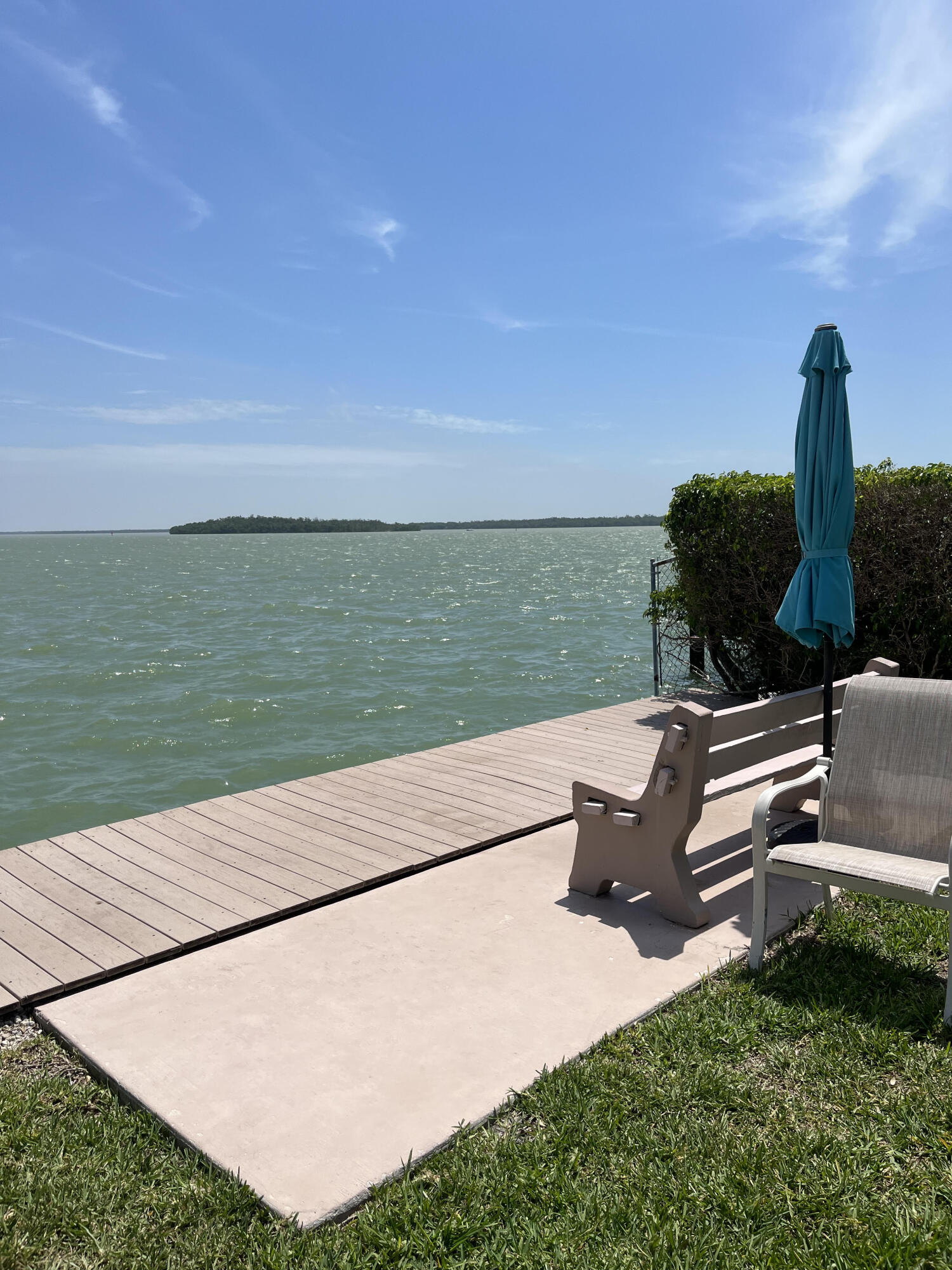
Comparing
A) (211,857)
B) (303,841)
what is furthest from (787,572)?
(211,857)

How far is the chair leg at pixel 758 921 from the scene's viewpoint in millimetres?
3785

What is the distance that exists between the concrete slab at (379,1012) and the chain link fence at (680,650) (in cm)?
632

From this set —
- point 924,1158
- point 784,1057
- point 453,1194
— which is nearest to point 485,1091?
point 453,1194

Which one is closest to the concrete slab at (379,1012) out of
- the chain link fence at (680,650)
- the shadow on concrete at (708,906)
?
the shadow on concrete at (708,906)

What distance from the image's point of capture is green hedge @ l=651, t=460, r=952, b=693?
8.41 m

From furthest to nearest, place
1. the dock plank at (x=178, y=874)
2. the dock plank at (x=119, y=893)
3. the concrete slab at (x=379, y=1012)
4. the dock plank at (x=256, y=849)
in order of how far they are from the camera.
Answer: the dock plank at (x=256, y=849), the dock plank at (x=178, y=874), the dock plank at (x=119, y=893), the concrete slab at (x=379, y=1012)

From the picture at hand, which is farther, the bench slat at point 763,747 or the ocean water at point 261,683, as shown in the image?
the ocean water at point 261,683

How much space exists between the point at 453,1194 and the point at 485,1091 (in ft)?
1.61

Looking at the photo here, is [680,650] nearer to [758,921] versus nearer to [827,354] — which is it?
[827,354]

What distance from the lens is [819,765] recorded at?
431 cm

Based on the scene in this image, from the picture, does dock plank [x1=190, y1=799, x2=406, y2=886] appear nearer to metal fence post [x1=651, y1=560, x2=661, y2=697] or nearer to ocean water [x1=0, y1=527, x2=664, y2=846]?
ocean water [x1=0, y1=527, x2=664, y2=846]

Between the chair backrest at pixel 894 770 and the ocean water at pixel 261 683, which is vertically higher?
the chair backrest at pixel 894 770

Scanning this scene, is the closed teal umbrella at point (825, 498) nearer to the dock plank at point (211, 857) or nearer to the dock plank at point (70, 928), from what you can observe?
the dock plank at point (211, 857)

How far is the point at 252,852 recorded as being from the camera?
541 centimetres
